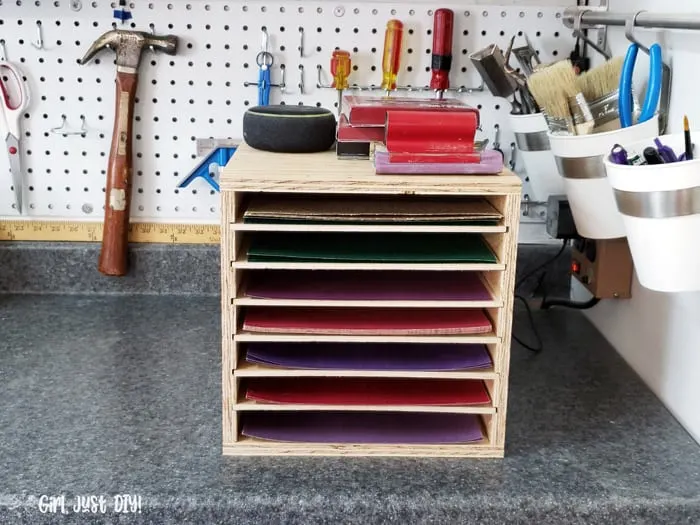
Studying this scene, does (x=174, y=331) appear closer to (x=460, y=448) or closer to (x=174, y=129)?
(x=174, y=129)

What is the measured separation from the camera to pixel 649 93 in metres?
0.81

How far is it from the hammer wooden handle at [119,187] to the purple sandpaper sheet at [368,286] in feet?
1.22

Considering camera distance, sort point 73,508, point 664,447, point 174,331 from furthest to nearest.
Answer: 1. point 174,331
2. point 664,447
3. point 73,508

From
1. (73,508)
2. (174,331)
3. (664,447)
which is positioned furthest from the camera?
(174,331)

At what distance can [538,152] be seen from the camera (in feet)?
3.24

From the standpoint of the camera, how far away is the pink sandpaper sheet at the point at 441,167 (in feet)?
2.33

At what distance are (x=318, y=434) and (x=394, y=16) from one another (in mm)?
582

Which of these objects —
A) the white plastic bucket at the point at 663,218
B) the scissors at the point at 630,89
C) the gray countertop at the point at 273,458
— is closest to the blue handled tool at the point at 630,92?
the scissors at the point at 630,89

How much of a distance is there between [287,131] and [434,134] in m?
0.15

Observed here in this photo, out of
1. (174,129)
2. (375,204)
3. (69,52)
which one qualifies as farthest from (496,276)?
(69,52)

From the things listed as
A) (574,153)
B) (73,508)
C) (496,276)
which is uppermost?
(574,153)

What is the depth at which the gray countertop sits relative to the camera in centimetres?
69

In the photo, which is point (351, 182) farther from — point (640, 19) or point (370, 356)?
point (640, 19)

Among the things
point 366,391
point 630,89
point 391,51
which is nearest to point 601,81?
point 630,89
